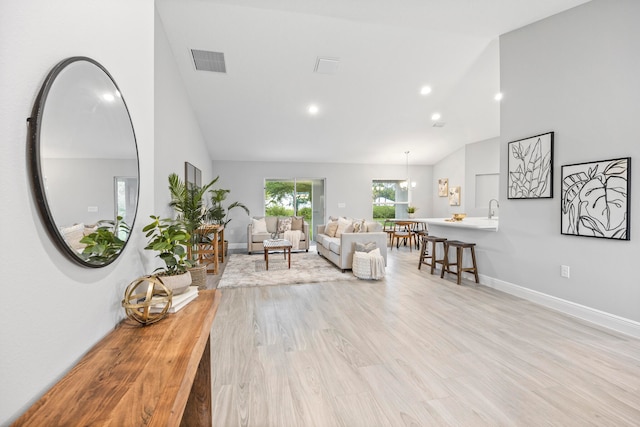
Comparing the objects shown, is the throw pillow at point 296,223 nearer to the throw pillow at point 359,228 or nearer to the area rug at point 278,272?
the area rug at point 278,272

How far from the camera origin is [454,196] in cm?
849

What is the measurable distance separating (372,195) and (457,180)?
2.45 metres

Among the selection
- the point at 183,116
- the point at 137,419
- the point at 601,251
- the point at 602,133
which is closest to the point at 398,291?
the point at 601,251

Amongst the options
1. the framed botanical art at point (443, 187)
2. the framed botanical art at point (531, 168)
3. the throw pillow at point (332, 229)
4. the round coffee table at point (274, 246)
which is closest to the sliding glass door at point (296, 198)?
the throw pillow at point (332, 229)

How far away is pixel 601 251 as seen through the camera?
292 centimetres

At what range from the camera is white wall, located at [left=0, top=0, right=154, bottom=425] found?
0.68 meters

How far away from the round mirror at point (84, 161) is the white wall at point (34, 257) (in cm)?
3

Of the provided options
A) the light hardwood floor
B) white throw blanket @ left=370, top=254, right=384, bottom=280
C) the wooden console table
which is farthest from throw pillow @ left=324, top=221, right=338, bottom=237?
the wooden console table

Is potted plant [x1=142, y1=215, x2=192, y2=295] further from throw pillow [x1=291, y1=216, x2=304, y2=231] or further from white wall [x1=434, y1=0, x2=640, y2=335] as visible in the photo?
throw pillow [x1=291, y1=216, x2=304, y2=231]

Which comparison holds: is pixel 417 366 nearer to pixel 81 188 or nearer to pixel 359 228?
pixel 81 188

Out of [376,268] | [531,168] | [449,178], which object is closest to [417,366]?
[376,268]

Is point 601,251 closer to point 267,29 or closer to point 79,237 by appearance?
point 79,237

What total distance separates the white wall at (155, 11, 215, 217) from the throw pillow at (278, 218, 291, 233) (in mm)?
2903

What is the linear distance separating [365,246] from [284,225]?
2962 millimetres
